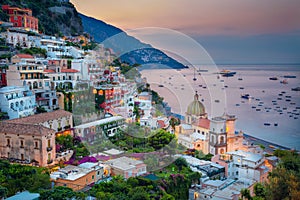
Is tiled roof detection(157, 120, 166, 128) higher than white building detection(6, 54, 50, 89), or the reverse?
white building detection(6, 54, 50, 89)

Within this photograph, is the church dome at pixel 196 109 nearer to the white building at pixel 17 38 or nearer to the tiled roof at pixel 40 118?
the tiled roof at pixel 40 118

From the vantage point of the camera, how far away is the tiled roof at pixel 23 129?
7525 mm

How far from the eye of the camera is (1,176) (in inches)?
251

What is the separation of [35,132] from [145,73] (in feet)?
44.2

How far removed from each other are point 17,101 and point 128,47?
590 cm

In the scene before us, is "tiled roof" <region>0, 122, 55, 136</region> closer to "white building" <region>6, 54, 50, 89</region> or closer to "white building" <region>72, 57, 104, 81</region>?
"white building" <region>6, 54, 50, 89</region>

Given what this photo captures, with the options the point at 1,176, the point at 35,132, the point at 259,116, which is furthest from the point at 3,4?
the point at 259,116

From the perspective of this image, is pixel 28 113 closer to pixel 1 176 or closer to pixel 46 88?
pixel 46 88

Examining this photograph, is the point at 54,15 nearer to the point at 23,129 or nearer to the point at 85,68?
the point at 85,68

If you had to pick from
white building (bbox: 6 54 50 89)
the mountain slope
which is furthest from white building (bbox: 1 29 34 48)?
the mountain slope

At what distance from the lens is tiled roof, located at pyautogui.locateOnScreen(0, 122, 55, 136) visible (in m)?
7.53

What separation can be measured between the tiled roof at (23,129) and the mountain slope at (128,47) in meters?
4.33

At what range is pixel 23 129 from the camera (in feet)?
25.2

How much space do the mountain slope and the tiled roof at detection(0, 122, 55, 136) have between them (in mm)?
4334
